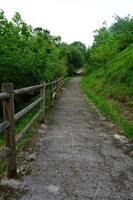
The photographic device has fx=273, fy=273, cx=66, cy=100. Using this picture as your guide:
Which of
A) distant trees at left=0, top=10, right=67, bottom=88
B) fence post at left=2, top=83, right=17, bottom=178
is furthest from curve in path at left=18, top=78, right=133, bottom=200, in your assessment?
distant trees at left=0, top=10, right=67, bottom=88

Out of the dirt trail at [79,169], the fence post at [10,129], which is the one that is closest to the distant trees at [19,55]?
the dirt trail at [79,169]

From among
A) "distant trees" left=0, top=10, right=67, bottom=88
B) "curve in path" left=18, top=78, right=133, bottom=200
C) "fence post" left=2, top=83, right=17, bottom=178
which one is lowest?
"curve in path" left=18, top=78, right=133, bottom=200

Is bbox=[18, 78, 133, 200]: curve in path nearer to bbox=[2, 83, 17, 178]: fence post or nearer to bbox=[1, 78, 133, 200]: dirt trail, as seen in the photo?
bbox=[1, 78, 133, 200]: dirt trail

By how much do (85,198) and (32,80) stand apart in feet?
37.2

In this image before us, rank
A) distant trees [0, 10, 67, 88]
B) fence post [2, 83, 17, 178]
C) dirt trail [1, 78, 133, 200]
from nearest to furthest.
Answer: dirt trail [1, 78, 133, 200]
fence post [2, 83, 17, 178]
distant trees [0, 10, 67, 88]

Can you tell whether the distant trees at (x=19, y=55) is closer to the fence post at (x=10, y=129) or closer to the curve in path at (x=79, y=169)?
the curve in path at (x=79, y=169)

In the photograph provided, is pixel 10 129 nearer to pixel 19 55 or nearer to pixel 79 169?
pixel 79 169

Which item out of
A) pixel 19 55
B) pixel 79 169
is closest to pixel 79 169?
A: pixel 79 169

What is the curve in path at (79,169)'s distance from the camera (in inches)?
146

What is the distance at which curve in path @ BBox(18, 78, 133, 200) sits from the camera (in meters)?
3.71

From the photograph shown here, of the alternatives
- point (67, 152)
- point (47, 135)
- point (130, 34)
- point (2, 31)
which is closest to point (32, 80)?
point (2, 31)

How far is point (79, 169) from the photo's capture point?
4.55 metres

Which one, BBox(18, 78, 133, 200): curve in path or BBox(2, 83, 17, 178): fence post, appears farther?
BBox(2, 83, 17, 178): fence post

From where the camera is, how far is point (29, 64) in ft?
46.4
